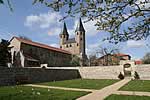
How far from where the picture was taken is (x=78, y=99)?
33.1 feet

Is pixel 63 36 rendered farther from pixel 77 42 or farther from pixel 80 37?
pixel 80 37

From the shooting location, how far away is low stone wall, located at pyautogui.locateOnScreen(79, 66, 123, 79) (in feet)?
116

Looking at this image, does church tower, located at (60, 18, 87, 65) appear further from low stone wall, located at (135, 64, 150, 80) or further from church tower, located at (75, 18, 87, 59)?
low stone wall, located at (135, 64, 150, 80)

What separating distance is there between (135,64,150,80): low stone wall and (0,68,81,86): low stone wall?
446 inches

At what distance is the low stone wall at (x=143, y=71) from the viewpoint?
33.0m

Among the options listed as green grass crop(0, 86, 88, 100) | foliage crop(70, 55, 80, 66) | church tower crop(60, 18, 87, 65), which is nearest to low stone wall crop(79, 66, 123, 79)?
green grass crop(0, 86, 88, 100)

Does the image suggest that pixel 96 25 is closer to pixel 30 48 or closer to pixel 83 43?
pixel 30 48

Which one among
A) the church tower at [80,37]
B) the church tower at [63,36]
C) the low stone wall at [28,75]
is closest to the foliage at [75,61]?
the church tower at [80,37]

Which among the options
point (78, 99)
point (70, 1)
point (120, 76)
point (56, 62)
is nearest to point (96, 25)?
point (70, 1)

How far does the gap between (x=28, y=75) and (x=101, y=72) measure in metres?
16.2

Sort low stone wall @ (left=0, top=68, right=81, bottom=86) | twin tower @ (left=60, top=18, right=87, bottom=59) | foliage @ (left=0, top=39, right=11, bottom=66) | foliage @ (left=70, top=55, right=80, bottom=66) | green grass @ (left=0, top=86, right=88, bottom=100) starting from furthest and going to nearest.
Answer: twin tower @ (left=60, top=18, right=87, bottom=59)
foliage @ (left=70, top=55, right=80, bottom=66)
foliage @ (left=0, top=39, right=11, bottom=66)
low stone wall @ (left=0, top=68, right=81, bottom=86)
green grass @ (left=0, top=86, right=88, bottom=100)

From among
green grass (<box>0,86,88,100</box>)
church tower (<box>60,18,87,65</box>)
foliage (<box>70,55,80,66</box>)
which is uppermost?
church tower (<box>60,18,87,65</box>)

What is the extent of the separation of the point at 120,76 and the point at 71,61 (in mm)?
42327

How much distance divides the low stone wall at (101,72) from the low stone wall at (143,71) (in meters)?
2.67
